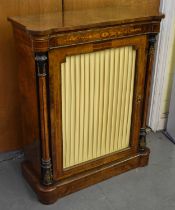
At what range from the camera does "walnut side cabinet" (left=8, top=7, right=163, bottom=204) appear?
148 cm

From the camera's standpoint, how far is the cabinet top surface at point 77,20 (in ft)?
4.59

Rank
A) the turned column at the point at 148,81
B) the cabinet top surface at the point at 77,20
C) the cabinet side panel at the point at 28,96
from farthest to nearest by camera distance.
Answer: the turned column at the point at 148,81, the cabinet side panel at the point at 28,96, the cabinet top surface at the point at 77,20

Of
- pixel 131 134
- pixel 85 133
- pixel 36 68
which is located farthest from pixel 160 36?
pixel 36 68

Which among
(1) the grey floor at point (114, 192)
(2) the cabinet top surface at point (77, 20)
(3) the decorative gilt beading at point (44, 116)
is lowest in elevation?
(1) the grey floor at point (114, 192)

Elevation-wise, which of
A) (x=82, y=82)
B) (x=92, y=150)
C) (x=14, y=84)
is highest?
(x=82, y=82)

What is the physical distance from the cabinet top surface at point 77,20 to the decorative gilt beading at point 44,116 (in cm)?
12

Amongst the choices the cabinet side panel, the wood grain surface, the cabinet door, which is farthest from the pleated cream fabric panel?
the wood grain surface

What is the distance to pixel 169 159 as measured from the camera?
2.16 metres

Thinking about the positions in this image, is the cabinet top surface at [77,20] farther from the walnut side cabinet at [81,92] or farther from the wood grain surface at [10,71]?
the wood grain surface at [10,71]

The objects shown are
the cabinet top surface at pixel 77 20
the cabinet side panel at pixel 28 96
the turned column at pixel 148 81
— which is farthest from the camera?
the turned column at pixel 148 81

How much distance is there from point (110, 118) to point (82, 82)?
308 mm

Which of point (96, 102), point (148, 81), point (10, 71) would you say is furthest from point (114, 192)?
point (10, 71)

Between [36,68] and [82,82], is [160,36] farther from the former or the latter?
[36,68]

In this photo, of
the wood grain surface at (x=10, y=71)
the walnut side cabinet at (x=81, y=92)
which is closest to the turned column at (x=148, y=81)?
the walnut side cabinet at (x=81, y=92)
